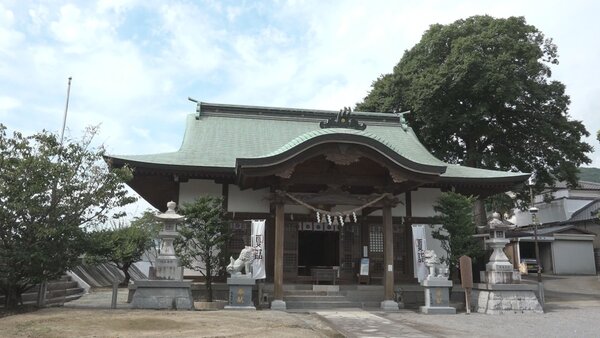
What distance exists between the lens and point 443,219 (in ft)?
49.3

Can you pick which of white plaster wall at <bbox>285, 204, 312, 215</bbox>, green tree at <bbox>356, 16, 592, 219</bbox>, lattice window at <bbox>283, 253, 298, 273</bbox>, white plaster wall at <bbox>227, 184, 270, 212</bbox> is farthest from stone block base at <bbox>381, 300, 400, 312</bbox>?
green tree at <bbox>356, 16, 592, 219</bbox>

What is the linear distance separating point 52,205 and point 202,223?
3.99m

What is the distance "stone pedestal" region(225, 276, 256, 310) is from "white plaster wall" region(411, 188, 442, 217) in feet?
23.0

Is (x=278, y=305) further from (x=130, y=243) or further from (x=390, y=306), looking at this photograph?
(x=130, y=243)

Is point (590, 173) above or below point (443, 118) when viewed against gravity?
above

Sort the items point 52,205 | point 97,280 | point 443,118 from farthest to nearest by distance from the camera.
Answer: point 443,118 → point 97,280 → point 52,205

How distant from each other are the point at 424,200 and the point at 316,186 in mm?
4154

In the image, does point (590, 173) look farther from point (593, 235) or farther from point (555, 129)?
point (555, 129)

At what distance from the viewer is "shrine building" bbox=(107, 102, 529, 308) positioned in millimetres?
13617

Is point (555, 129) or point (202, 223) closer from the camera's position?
point (202, 223)

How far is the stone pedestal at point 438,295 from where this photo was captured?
13.4m

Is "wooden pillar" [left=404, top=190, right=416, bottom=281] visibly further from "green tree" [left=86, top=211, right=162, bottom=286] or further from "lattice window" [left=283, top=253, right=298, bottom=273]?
"green tree" [left=86, top=211, right=162, bottom=286]

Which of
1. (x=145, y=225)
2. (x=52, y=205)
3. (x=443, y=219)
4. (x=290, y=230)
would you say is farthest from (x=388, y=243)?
(x=145, y=225)

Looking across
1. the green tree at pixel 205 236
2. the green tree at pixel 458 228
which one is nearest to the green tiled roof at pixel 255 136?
the green tree at pixel 458 228
